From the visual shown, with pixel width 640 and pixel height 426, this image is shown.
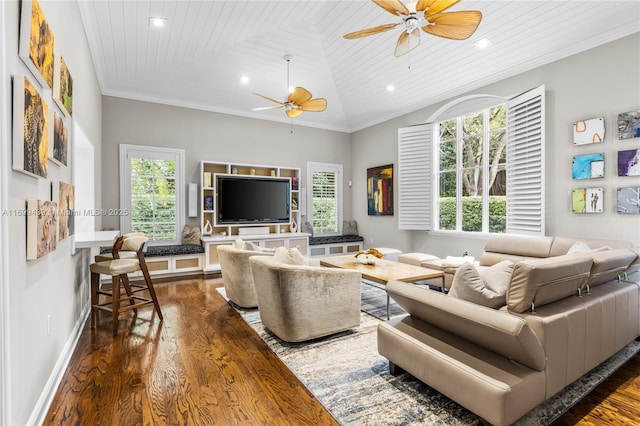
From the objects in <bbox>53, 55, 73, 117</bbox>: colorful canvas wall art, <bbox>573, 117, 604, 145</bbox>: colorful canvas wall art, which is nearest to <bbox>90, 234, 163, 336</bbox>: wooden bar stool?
<bbox>53, 55, 73, 117</bbox>: colorful canvas wall art

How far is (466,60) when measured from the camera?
4672 millimetres

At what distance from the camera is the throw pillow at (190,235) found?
19.2ft

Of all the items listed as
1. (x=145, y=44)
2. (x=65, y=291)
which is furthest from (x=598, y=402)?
(x=145, y=44)

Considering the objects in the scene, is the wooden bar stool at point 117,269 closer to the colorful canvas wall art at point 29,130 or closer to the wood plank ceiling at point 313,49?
the colorful canvas wall art at point 29,130

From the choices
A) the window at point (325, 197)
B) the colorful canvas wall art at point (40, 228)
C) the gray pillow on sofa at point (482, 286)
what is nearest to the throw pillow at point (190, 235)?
the window at point (325, 197)

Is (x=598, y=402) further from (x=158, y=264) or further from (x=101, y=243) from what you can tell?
(x=158, y=264)

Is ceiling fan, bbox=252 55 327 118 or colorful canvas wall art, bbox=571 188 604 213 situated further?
ceiling fan, bbox=252 55 327 118

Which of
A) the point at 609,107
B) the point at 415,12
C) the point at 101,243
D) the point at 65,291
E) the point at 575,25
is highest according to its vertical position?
the point at 575,25

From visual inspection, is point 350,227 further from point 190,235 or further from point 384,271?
point 384,271

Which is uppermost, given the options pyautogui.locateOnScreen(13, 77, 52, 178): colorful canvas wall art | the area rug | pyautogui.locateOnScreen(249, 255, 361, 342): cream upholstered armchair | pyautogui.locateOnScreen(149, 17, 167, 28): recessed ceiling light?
pyautogui.locateOnScreen(149, 17, 167, 28): recessed ceiling light

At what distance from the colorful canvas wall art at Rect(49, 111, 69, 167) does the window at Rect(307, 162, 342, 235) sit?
5111 millimetres

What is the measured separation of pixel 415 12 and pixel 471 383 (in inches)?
103

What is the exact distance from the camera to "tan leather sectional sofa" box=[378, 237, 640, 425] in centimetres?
162

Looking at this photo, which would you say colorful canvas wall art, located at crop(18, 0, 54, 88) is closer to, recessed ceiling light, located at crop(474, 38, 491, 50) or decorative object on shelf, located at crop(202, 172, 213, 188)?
decorative object on shelf, located at crop(202, 172, 213, 188)
